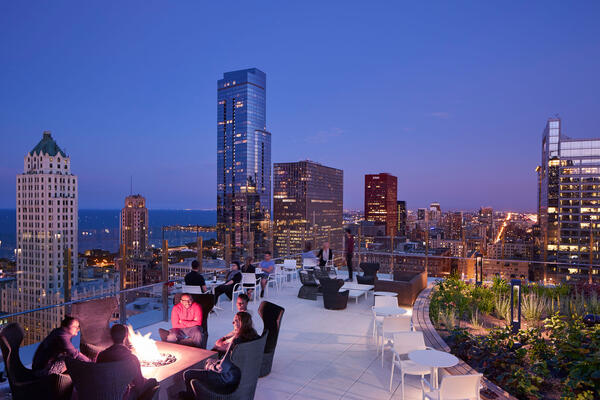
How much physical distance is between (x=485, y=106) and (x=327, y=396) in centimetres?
3011

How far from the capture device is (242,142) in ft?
286

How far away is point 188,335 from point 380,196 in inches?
2508

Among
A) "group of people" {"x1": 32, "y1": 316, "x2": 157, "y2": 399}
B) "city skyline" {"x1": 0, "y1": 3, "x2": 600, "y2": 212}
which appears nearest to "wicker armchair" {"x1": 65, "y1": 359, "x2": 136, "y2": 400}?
"group of people" {"x1": 32, "y1": 316, "x2": 157, "y2": 399}

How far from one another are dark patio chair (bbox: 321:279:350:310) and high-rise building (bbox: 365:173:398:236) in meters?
51.7

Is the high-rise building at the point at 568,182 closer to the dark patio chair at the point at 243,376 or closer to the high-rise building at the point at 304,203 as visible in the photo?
the high-rise building at the point at 304,203

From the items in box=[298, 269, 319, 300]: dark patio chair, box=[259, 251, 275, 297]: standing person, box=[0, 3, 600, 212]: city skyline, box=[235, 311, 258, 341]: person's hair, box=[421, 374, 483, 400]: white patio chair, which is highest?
box=[0, 3, 600, 212]: city skyline

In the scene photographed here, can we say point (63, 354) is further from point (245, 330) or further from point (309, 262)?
point (309, 262)

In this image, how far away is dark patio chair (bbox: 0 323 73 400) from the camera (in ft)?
10.0

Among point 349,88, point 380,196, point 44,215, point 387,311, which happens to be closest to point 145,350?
point 387,311

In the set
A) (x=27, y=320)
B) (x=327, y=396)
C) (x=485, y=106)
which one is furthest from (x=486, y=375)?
(x=485, y=106)

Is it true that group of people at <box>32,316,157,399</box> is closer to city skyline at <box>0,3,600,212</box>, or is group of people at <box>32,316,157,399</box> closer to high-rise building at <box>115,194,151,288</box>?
high-rise building at <box>115,194,151,288</box>

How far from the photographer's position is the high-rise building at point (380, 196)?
61734 millimetres

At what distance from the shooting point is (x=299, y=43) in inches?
1356

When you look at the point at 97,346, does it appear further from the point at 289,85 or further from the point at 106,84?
the point at 106,84
